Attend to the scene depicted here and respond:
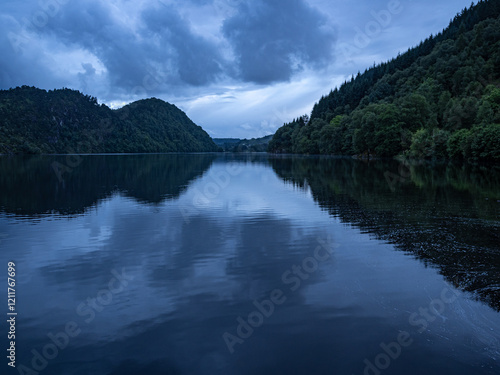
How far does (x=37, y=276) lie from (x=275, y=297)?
8.98m

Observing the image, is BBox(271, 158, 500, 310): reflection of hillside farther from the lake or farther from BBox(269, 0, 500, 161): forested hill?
BBox(269, 0, 500, 161): forested hill

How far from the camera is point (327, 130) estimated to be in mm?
169625

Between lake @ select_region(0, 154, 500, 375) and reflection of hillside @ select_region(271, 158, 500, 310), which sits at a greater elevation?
reflection of hillside @ select_region(271, 158, 500, 310)

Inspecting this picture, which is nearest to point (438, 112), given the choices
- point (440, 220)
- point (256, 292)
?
point (440, 220)

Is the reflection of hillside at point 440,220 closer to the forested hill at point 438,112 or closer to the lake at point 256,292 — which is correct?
the lake at point 256,292

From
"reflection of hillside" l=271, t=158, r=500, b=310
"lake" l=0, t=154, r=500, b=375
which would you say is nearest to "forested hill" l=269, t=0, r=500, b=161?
"reflection of hillside" l=271, t=158, r=500, b=310

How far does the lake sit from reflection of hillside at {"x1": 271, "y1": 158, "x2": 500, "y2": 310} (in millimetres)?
129

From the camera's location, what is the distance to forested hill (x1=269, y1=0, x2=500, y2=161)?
3401 inches

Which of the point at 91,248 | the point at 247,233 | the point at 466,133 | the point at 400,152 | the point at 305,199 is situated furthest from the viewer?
the point at 400,152

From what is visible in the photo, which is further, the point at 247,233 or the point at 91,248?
the point at 247,233

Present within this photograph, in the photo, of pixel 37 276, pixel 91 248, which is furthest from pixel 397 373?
pixel 91 248

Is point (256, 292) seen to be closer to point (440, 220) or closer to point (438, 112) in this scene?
point (440, 220)

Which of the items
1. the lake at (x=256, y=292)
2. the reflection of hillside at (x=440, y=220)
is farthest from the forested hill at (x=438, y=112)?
the lake at (x=256, y=292)

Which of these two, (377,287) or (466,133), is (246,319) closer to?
(377,287)
